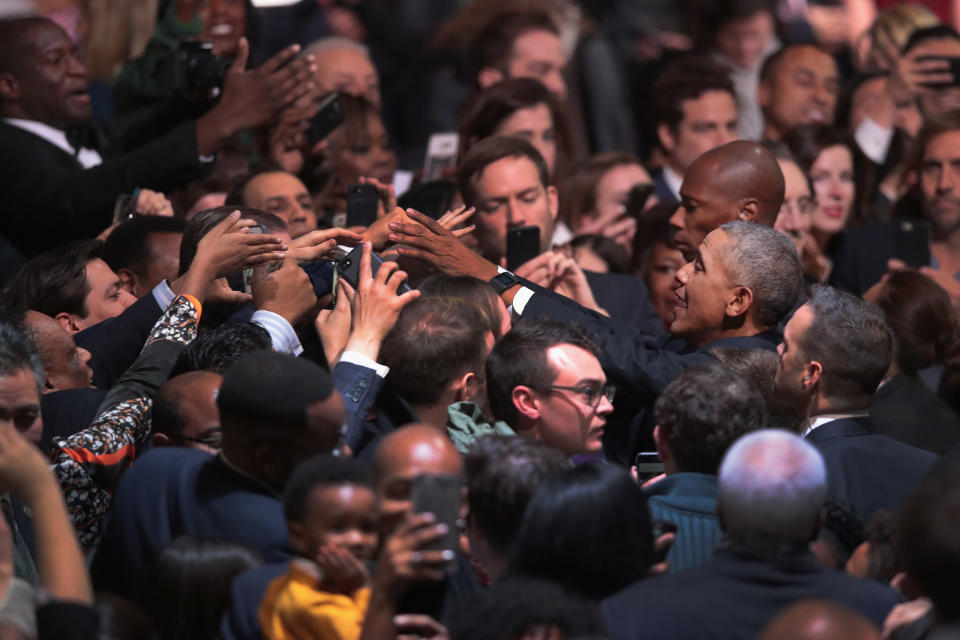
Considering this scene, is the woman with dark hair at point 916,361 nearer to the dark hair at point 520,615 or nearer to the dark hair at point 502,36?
the dark hair at point 520,615

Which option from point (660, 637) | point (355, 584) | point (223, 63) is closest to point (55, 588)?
point (355, 584)

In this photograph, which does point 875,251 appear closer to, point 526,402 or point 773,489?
point 526,402

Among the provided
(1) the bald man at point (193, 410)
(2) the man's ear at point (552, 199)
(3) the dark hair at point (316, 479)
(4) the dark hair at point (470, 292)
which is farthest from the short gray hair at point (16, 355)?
(2) the man's ear at point (552, 199)

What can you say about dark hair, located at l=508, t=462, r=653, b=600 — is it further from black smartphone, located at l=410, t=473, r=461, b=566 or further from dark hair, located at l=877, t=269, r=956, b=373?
dark hair, located at l=877, t=269, r=956, b=373

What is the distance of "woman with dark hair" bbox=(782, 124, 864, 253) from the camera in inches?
270

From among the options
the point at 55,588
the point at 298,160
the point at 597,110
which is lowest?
the point at 597,110

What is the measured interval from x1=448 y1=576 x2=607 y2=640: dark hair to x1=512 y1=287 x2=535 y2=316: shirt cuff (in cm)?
173

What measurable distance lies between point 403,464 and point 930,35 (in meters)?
5.90

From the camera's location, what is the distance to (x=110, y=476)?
12.0 feet

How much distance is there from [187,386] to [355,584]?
0.91 meters

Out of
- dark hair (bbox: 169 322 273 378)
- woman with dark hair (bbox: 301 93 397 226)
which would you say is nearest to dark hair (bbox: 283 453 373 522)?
dark hair (bbox: 169 322 273 378)

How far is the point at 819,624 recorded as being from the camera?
251 centimetres

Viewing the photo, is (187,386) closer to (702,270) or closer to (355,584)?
(355,584)

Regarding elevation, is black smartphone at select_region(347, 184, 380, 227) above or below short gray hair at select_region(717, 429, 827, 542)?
below
